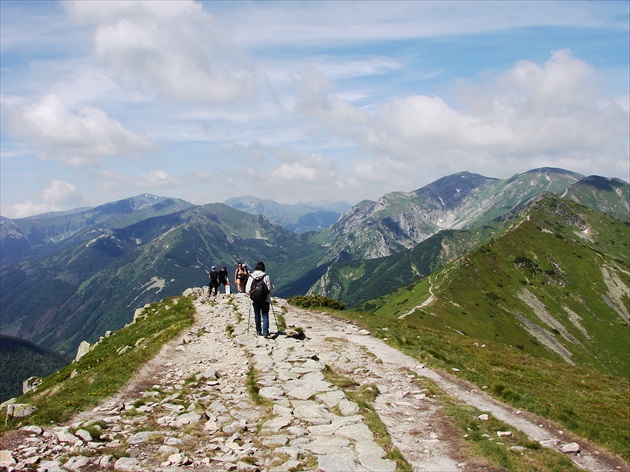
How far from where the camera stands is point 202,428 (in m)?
13.8

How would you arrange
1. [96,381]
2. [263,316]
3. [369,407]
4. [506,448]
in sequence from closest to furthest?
1. [506,448]
2. [369,407]
3. [96,381]
4. [263,316]

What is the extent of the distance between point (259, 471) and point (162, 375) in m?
11.8

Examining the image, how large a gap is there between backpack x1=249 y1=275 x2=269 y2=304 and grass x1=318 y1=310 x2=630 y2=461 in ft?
35.1

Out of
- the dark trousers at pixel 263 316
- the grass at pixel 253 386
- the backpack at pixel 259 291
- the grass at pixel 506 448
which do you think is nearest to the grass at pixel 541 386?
the grass at pixel 506 448

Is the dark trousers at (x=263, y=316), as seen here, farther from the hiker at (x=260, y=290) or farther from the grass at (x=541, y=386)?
the grass at (x=541, y=386)

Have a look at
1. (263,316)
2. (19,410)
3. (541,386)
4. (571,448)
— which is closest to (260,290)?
(263,316)

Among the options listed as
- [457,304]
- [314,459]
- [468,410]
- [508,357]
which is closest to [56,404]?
[314,459]

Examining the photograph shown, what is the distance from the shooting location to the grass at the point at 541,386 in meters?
18.1

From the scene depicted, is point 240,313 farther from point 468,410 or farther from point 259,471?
point 259,471

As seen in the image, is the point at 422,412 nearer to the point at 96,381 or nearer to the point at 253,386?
the point at 253,386

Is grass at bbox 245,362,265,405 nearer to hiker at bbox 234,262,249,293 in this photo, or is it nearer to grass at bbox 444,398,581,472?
grass at bbox 444,398,581,472

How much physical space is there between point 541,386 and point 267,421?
2091cm

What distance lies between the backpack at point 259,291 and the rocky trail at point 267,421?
2.87 metres

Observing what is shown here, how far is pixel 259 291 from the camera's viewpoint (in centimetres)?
2591
